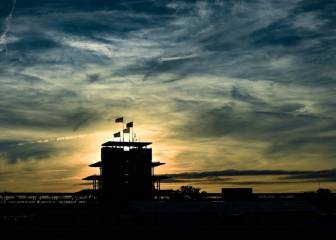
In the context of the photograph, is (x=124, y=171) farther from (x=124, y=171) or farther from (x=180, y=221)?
(x=180, y=221)

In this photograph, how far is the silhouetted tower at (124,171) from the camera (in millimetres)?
140375

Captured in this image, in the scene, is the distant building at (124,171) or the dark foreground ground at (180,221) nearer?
the dark foreground ground at (180,221)

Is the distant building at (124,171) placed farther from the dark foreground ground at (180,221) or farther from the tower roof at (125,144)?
the dark foreground ground at (180,221)

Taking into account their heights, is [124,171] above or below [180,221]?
above

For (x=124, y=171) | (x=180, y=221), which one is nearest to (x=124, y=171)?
(x=124, y=171)

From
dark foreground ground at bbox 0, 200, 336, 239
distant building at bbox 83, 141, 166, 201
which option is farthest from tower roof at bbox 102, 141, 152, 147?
dark foreground ground at bbox 0, 200, 336, 239

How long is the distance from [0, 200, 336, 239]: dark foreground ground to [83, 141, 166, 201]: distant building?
136 ft

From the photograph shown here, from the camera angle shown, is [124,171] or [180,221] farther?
[124,171]

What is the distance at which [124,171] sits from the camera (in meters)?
141

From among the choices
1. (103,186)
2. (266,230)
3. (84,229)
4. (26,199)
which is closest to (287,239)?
(266,230)

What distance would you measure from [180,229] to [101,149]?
210ft

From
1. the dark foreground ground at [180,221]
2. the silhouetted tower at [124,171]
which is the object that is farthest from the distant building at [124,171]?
the dark foreground ground at [180,221]

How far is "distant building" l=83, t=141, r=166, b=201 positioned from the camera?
140 meters

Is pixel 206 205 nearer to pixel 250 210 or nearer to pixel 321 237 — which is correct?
pixel 250 210
